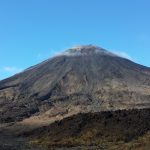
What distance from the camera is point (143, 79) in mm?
A: 168250

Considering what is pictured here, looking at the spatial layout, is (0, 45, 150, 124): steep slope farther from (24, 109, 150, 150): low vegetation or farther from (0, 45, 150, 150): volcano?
(24, 109, 150, 150): low vegetation

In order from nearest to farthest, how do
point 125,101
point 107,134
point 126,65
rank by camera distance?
point 107,134
point 125,101
point 126,65

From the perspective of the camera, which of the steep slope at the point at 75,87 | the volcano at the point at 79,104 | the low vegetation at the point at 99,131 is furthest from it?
the steep slope at the point at 75,87

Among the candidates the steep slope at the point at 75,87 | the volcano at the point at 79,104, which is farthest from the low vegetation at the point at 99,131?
the steep slope at the point at 75,87

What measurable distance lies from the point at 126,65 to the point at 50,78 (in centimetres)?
3378

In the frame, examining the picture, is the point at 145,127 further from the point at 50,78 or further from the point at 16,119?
the point at 50,78

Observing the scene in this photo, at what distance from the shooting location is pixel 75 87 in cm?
15638

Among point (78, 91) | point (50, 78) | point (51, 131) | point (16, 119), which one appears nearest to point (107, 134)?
point (51, 131)

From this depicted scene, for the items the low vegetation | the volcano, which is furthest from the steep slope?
the low vegetation

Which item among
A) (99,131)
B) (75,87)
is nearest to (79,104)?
(75,87)

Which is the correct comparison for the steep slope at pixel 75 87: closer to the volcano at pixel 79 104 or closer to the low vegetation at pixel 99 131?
the volcano at pixel 79 104

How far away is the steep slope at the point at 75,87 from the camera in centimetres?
13138

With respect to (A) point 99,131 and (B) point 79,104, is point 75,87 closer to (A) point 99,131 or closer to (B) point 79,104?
(B) point 79,104

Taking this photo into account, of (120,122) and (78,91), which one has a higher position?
(78,91)
